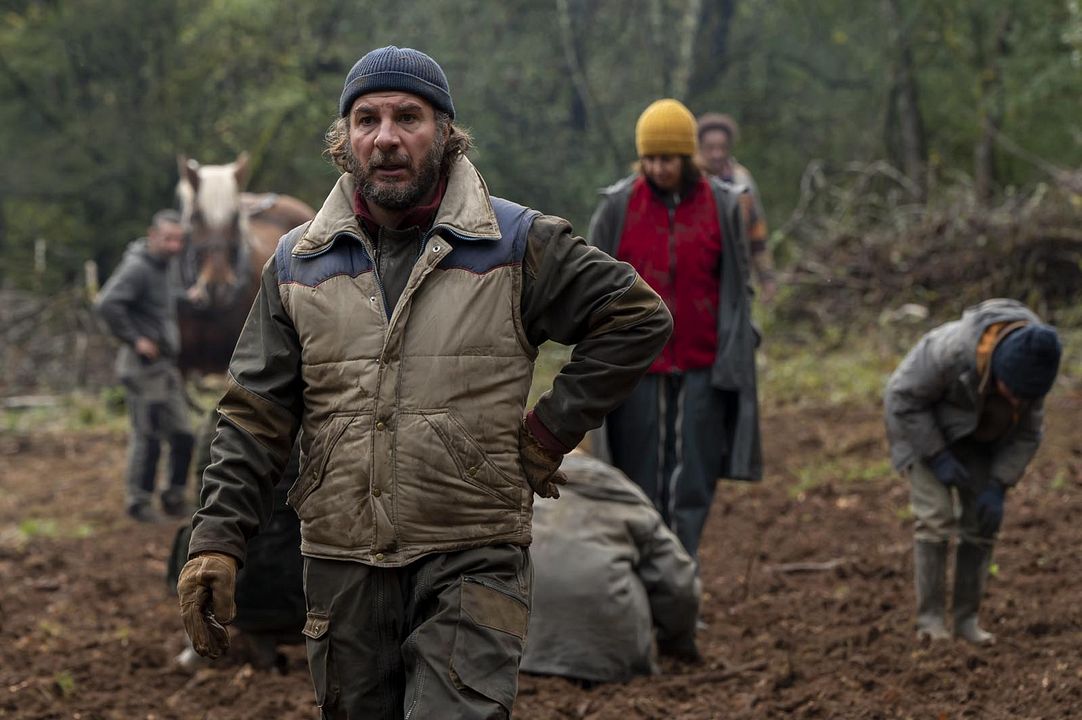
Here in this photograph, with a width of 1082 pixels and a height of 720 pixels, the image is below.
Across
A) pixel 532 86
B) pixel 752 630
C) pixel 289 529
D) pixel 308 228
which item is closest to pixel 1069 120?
pixel 532 86

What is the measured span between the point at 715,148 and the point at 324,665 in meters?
6.18

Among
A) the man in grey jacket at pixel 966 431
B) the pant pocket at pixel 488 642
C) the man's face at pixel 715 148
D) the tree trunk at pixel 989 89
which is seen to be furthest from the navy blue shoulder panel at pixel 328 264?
the tree trunk at pixel 989 89

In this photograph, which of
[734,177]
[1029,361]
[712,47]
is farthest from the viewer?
[712,47]

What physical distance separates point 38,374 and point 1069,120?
12.9 metres

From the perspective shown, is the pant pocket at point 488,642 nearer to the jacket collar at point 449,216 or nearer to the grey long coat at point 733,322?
the jacket collar at point 449,216

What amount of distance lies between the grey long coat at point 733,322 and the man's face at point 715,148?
261 centimetres

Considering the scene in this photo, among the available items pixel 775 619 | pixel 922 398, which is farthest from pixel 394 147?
pixel 775 619

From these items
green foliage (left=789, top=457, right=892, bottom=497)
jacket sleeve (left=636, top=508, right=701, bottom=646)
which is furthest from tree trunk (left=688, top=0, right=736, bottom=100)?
jacket sleeve (left=636, top=508, right=701, bottom=646)

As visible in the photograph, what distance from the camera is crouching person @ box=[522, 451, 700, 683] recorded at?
5172 mm

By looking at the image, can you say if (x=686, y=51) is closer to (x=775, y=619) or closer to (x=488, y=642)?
(x=775, y=619)

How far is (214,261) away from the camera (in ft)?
31.8

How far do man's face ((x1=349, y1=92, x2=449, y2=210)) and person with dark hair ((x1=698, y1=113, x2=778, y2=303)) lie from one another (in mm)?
4372

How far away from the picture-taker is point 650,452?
245 inches

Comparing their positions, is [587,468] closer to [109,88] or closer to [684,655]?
[684,655]
